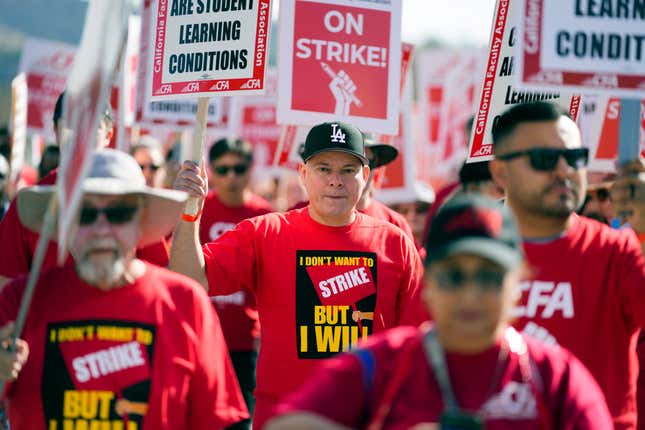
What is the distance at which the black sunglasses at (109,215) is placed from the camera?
13.3 ft

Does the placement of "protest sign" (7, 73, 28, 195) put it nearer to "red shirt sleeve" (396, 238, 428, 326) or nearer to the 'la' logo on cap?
the 'la' logo on cap

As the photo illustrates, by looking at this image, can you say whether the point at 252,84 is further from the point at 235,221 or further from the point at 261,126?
the point at 261,126

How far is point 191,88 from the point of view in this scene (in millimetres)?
6262

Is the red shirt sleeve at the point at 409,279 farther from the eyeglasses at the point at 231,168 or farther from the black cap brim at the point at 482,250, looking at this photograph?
the eyeglasses at the point at 231,168

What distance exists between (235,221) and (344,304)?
9.94 feet

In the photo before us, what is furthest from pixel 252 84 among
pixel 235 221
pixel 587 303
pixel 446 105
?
pixel 446 105

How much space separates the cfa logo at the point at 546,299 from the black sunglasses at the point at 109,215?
1485mm

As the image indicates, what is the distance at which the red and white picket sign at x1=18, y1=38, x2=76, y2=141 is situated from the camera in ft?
46.4

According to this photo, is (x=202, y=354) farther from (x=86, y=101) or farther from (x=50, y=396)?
(x=86, y=101)

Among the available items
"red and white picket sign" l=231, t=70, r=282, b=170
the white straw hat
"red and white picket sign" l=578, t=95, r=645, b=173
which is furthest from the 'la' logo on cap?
"red and white picket sign" l=231, t=70, r=282, b=170

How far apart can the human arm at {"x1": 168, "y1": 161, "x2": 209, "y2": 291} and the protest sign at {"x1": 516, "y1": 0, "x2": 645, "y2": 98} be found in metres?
1.58

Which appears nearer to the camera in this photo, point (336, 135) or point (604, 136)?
point (336, 135)

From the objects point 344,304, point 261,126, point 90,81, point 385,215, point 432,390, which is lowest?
point 432,390

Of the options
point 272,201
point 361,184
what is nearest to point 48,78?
point 272,201
